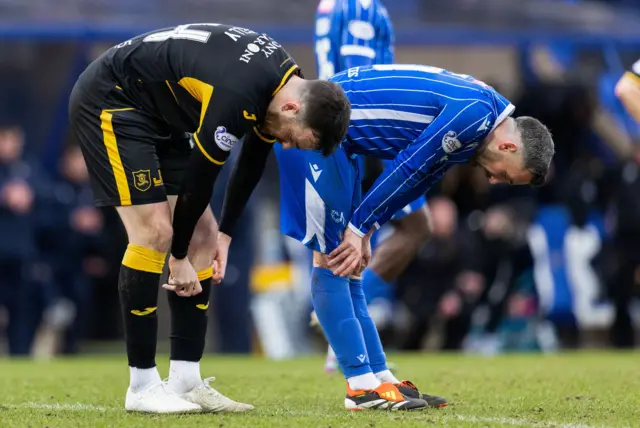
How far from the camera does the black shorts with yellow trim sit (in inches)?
221

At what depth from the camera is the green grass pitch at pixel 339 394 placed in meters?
5.45

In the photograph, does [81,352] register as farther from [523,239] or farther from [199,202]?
[199,202]

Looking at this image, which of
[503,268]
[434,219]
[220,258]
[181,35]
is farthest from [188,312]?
[503,268]

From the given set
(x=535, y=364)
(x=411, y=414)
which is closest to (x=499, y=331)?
(x=535, y=364)

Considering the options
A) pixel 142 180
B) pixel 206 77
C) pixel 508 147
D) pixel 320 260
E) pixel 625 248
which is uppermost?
pixel 206 77

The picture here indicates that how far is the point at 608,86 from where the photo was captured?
15.6m

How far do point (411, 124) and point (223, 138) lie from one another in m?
1.18

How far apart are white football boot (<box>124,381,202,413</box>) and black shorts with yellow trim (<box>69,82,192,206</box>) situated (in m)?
0.93

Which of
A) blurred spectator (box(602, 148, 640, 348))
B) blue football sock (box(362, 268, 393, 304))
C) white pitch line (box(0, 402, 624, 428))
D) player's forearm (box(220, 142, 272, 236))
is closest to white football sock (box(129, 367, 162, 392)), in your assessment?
white pitch line (box(0, 402, 624, 428))

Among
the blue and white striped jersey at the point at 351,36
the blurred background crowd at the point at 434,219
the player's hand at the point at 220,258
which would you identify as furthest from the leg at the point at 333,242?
the blurred background crowd at the point at 434,219

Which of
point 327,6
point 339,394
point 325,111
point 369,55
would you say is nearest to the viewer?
point 325,111

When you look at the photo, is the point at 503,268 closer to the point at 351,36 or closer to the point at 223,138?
the point at 351,36

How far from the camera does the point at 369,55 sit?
27.9 ft

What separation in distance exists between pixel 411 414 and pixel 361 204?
105cm
